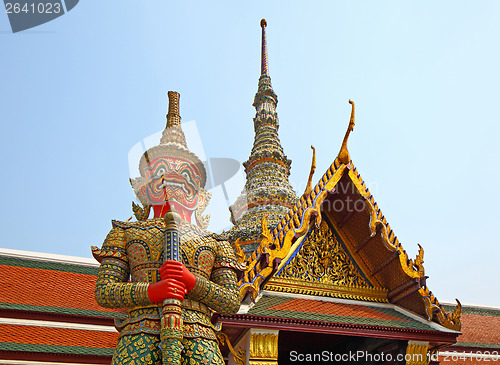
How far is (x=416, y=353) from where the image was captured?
525 centimetres

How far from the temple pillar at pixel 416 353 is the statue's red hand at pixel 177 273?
3.00m

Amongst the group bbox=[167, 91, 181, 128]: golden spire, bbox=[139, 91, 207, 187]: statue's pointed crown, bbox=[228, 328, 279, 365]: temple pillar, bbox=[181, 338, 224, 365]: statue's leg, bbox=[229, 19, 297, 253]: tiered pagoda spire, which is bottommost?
bbox=[181, 338, 224, 365]: statue's leg

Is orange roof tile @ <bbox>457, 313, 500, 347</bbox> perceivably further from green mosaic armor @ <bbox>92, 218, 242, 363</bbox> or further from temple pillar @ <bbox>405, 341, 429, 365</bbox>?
green mosaic armor @ <bbox>92, 218, 242, 363</bbox>

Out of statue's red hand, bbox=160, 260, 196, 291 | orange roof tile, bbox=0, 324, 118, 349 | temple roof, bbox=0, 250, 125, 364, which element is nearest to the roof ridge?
temple roof, bbox=0, 250, 125, 364

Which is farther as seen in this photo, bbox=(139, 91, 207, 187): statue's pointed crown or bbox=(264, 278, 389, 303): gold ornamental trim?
bbox=(264, 278, 389, 303): gold ornamental trim

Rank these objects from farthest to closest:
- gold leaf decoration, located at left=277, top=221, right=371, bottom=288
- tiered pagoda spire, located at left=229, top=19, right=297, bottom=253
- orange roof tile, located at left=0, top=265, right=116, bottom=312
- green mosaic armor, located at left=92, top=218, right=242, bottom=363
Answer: tiered pagoda spire, located at left=229, top=19, right=297, bottom=253, orange roof tile, located at left=0, top=265, right=116, bottom=312, gold leaf decoration, located at left=277, top=221, right=371, bottom=288, green mosaic armor, located at left=92, top=218, right=242, bottom=363

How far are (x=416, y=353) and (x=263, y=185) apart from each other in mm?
6867

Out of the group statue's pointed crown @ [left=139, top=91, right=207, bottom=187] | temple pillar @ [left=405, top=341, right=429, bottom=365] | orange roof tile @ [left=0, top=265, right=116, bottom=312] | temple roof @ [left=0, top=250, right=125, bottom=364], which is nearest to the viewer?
statue's pointed crown @ [left=139, top=91, right=207, bottom=187]

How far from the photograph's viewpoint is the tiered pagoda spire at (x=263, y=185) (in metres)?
10.3

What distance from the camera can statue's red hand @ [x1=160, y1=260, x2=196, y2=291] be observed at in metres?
3.44

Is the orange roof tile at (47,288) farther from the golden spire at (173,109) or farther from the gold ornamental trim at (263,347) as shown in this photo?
the golden spire at (173,109)

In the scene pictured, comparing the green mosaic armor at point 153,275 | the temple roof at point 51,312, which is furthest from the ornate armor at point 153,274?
the temple roof at point 51,312

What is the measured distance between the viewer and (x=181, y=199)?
4297 mm

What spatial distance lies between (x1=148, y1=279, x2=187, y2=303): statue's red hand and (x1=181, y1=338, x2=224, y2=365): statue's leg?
0.35 m
